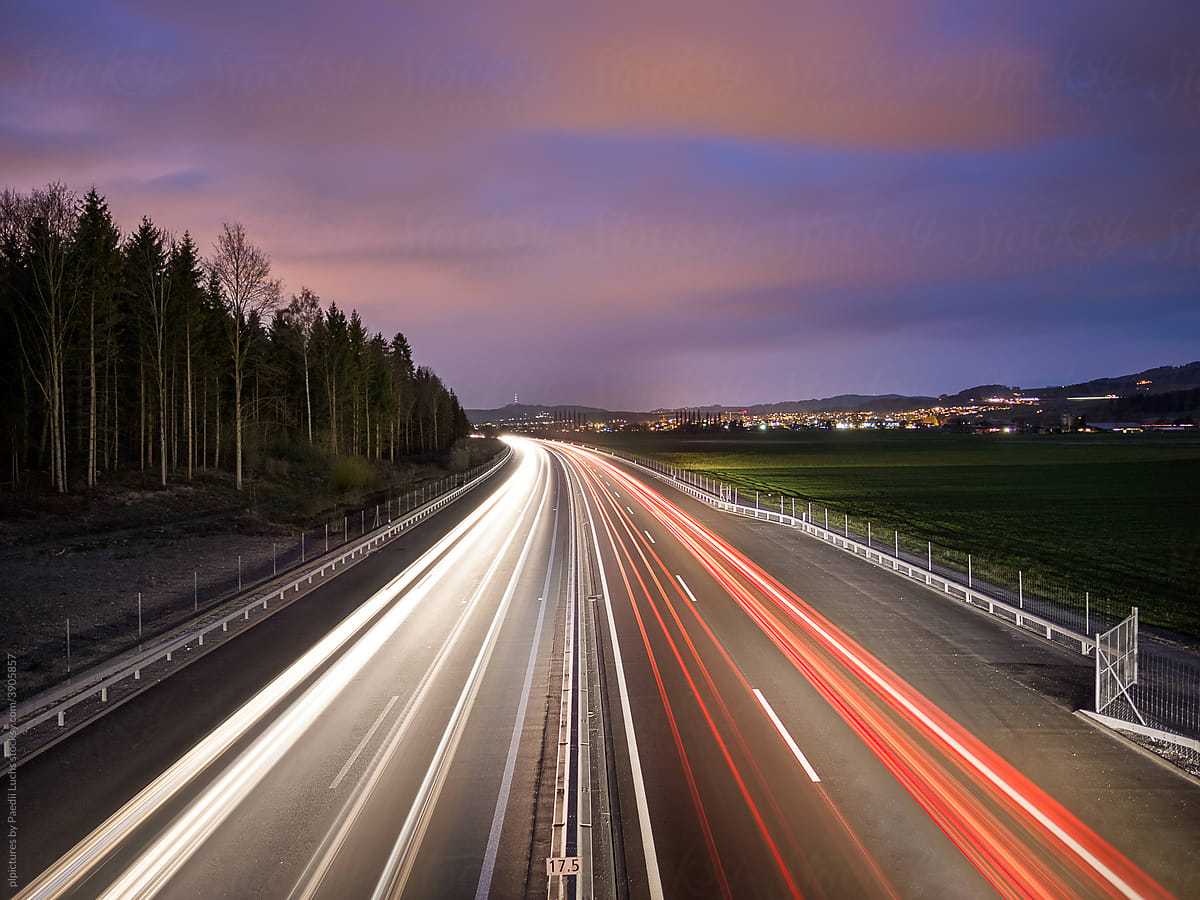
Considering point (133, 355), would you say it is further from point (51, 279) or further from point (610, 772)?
point (610, 772)

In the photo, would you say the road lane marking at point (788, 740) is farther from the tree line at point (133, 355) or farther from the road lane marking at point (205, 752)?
the tree line at point (133, 355)

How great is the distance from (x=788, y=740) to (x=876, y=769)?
1469mm

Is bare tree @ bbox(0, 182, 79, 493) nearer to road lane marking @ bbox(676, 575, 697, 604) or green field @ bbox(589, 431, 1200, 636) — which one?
road lane marking @ bbox(676, 575, 697, 604)

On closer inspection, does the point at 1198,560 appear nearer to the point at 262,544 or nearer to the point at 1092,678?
the point at 1092,678

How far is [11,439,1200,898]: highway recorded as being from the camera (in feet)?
26.1

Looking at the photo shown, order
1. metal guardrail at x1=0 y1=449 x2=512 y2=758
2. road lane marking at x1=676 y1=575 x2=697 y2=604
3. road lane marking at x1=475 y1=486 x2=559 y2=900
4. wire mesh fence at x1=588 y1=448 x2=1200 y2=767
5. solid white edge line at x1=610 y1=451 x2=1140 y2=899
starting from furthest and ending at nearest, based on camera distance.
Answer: road lane marking at x1=676 y1=575 x2=697 y2=604 < wire mesh fence at x1=588 y1=448 x2=1200 y2=767 < metal guardrail at x1=0 y1=449 x2=512 y2=758 < solid white edge line at x1=610 y1=451 x2=1140 y2=899 < road lane marking at x1=475 y1=486 x2=559 y2=900

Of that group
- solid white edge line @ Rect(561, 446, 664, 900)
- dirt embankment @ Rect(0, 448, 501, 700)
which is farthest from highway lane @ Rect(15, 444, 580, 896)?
dirt embankment @ Rect(0, 448, 501, 700)

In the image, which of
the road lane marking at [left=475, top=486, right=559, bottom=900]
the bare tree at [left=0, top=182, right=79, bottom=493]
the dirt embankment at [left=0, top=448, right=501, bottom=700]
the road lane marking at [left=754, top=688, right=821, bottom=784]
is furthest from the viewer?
the bare tree at [left=0, top=182, right=79, bottom=493]

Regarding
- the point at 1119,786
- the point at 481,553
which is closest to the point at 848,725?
the point at 1119,786

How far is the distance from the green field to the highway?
9.18 metres

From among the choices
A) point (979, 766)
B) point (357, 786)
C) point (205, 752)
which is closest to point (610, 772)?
point (357, 786)

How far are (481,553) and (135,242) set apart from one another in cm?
3400

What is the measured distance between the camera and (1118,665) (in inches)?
523

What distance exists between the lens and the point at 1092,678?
1424 cm
